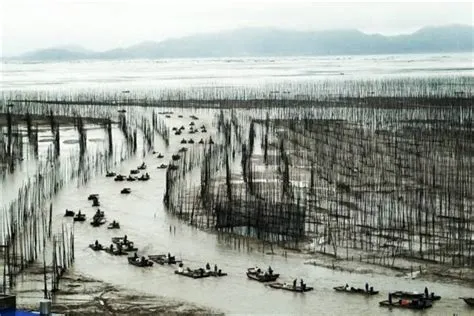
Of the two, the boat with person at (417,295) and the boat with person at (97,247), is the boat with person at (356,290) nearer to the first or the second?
the boat with person at (417,295)

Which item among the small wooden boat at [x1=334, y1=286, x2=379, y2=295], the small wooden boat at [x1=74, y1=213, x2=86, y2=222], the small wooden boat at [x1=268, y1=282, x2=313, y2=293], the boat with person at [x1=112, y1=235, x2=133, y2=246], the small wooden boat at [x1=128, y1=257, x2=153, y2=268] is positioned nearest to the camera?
the small wooden boat at [x1=334, y1=286, x2=379, y2=295]

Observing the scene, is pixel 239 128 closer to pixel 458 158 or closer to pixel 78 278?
pixel 458 158

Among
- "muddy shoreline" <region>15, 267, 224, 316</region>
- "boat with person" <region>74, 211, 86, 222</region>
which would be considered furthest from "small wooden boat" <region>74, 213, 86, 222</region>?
"muddy shoreline" <region>15, 267, 224, 316</region>

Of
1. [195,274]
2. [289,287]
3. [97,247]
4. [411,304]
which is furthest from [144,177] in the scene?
[411,304]

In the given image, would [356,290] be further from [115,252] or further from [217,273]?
[115,252]

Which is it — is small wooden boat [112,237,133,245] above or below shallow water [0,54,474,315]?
above

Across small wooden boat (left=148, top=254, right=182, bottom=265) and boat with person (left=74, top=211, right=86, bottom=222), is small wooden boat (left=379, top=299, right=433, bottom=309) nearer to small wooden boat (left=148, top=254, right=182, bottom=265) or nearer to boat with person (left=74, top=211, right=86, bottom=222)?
small wooden boat (left=148, top=254, right=182, bottom=265)
